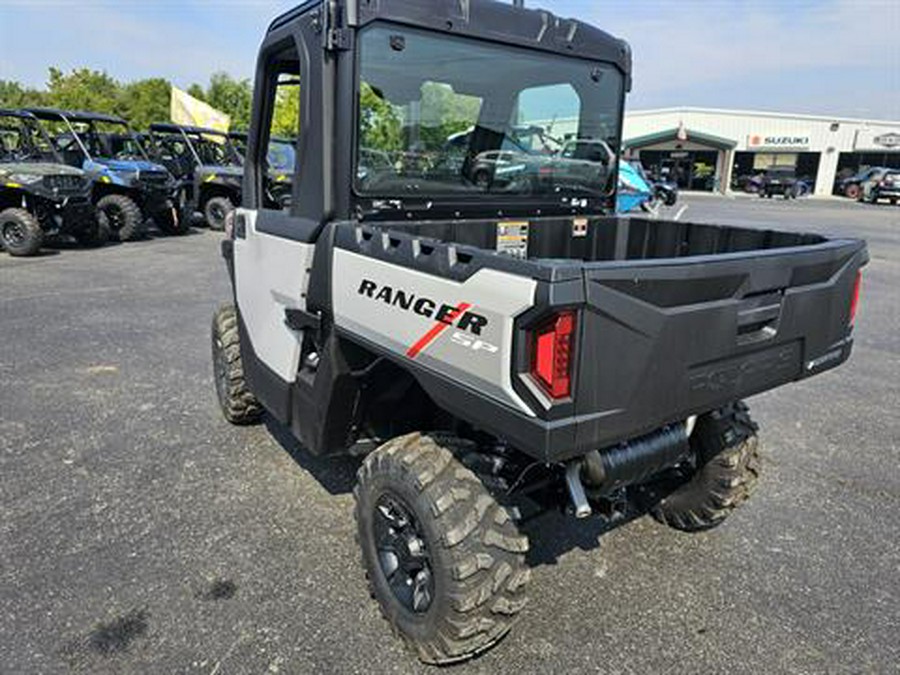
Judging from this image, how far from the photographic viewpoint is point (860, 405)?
5023mm

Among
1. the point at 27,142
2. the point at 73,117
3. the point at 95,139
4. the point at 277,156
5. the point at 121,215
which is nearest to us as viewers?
the point at 277,156

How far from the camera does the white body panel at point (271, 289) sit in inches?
111

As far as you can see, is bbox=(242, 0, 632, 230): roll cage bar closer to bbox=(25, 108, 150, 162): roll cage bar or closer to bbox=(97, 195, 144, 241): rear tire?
bbox=(97, 195, 144, 241): rear tire

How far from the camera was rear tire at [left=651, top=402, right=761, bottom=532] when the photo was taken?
9.76 ft

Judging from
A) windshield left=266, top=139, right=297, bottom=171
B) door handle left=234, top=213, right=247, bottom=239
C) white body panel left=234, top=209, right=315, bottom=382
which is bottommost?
white body panel left=234, top=209, right=315, bottom=382

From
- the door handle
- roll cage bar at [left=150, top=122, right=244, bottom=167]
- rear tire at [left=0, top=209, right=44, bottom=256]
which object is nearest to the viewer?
the door handle

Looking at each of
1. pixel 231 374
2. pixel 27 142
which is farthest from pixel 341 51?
pixel 27 142

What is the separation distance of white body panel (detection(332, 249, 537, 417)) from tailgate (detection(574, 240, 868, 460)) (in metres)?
0.20

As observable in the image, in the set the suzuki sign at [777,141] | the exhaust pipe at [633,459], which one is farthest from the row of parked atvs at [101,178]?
the suzuki sign at [777,141]

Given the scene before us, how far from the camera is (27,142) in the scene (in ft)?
39.1

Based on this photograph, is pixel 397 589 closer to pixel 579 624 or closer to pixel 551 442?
pixel 579 624

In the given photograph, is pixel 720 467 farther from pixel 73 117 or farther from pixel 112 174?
pixel 73 117

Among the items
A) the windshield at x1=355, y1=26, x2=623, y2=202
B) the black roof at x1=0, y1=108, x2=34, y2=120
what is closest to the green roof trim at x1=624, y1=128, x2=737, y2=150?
the black roof at x1=0, y1=108, x2=34, y2=120

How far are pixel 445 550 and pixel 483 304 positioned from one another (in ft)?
2.77
